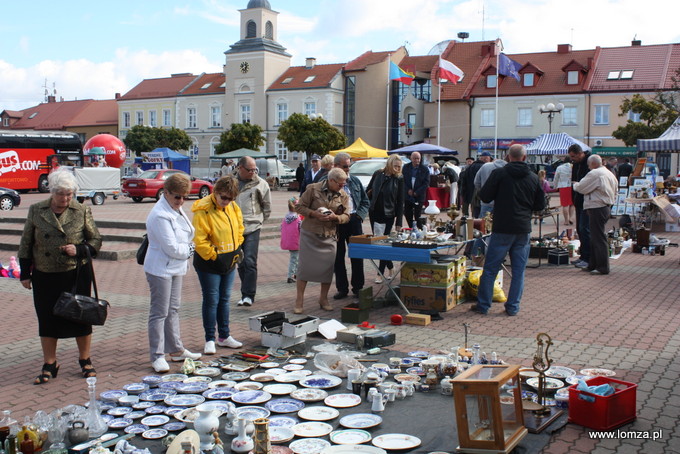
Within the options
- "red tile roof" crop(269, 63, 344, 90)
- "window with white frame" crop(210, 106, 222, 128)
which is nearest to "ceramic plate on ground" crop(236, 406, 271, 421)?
"red tile roof" crop(269, 63, 344, 90)

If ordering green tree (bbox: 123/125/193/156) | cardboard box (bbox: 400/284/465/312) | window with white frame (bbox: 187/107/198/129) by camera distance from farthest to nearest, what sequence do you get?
window with white frame (bbox: 187/107/198/129), green tree (bbox: 123/125/193/156), cardboard box (bbox: 400/284/465/312)

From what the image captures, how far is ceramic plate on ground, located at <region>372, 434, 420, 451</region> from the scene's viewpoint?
420 centimetres

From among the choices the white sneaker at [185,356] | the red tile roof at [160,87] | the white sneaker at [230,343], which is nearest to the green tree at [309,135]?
the red tile roof at [160,87]

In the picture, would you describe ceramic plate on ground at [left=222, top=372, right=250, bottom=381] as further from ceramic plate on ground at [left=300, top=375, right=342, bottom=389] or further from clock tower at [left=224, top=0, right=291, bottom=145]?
clock tower at [left=224, top=0, right=291, bottom=145]

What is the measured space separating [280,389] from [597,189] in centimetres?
677

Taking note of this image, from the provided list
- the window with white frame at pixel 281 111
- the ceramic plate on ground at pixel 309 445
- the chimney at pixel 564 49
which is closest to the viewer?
the ceramic plate on ground at pixel 309 445

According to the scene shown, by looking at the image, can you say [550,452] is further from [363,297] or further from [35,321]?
[35,321]

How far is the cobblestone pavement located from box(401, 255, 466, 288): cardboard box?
0.42m

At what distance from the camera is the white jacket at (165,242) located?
559cm

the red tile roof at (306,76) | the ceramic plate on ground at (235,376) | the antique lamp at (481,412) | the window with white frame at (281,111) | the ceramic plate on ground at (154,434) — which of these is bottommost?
the ceramic plate on ground at (154,434)

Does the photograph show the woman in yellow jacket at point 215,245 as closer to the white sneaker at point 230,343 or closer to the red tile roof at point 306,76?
the white sneaker at point 230,343

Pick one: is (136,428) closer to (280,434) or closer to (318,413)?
(280,434)

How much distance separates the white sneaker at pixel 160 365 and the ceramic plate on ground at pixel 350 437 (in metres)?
1.98

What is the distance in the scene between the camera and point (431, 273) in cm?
793
